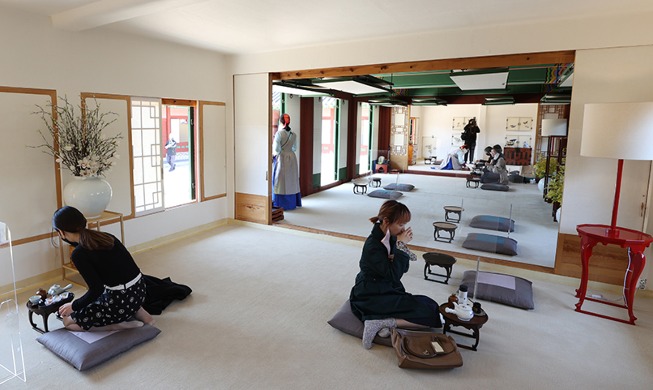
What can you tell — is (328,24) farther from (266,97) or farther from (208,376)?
(208,376)

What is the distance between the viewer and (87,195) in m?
3.68

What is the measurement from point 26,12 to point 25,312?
262 centimetres

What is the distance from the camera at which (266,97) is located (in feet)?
19.1

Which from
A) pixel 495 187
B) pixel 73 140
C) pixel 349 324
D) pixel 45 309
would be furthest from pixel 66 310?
pixel 495 187

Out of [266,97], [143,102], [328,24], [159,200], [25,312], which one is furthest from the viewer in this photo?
[266,97]

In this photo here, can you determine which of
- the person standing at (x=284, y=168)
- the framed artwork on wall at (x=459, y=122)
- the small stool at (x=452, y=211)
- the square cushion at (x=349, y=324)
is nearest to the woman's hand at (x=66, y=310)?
the square cushion at (x=349, y=324)

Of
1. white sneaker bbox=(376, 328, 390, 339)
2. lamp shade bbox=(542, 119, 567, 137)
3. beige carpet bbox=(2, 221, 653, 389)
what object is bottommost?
beige carpet bbox=(2, 221, 653, 389)

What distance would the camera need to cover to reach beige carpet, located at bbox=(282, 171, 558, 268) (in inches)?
208

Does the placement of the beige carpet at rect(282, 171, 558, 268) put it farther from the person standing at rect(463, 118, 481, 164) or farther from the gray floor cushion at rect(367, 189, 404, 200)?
the person standing at rect(463, 118, 481, 164)

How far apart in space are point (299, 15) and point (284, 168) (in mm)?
3574

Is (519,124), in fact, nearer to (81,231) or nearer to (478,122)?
(478,122)

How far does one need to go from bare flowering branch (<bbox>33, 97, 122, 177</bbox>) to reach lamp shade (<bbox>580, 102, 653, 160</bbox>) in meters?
4.35

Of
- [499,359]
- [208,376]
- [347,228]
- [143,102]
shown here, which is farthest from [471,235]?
[143,102]

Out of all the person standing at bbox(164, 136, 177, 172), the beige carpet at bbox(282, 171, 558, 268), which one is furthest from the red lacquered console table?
the person standing at bbox(164, 136, 177, 172)
